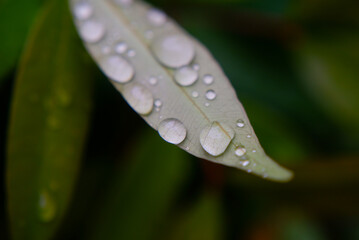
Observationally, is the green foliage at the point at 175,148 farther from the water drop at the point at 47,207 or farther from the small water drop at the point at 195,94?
the small water drop at the point at 195,94

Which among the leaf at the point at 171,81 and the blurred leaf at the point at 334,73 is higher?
the blurred leaf at the point at 334,73

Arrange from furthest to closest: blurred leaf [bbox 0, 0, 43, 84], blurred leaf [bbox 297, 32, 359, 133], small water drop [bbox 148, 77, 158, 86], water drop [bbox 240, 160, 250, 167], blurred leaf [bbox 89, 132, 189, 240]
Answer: blurred leaf [bbox 297, 32, 359, 133]
blurred leaf [bbox 89, 132, 189, 240]
blurred leaf [bbox 0, 0, 43, 84]
small water drop [bbox 148, 77, 158, 86]
water drop [bbox 240, 160, 250, 167]

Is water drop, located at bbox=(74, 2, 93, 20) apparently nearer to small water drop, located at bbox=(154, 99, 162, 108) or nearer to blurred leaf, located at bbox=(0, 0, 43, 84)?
blurred leaf, located at bbox=(0, 0, 43, 84)

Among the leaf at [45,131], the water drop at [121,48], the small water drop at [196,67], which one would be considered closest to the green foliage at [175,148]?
the leaf at [45,131]

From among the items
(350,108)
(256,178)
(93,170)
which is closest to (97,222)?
(93,170)

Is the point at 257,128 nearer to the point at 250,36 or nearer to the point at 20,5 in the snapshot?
the point at 250,36

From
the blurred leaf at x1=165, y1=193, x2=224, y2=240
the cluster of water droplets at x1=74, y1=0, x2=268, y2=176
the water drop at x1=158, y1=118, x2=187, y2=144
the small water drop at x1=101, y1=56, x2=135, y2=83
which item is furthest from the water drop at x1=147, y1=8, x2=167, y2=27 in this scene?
the blurred leaf at x1=165, y1=193, x2=224, y2=240
